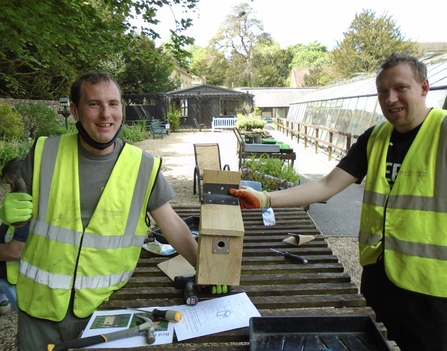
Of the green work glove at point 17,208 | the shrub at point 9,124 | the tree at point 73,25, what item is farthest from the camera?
the shrub at point 9,124

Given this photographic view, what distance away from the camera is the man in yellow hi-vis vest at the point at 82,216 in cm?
174

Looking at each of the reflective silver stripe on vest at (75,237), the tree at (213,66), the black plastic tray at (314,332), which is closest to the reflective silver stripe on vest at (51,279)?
the reflective silver stripe on vest at (75,237)

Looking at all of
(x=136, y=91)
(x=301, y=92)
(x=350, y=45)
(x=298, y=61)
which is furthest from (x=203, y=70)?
(x=298, y=61)

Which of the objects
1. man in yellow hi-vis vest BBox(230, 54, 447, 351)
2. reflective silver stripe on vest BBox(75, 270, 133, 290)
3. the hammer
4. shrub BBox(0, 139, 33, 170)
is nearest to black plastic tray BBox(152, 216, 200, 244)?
reflective silver stripe on vest BBox(75, 270, 133, 290)

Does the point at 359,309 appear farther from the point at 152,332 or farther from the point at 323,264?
the point at 152,332

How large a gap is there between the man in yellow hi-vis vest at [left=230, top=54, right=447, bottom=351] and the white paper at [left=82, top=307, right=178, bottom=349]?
2.33 ft

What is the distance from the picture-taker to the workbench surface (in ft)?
4.89

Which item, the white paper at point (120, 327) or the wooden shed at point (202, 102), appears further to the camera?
the wooden shed at point (202, 102)

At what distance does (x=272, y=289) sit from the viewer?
1931 millimetres

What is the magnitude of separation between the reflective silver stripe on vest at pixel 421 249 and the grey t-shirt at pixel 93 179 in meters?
1.29

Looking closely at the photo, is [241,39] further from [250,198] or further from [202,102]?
[250,198]

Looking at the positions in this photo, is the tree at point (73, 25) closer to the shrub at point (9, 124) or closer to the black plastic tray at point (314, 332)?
the black plastic tray at point (314, 332)

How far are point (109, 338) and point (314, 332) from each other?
847 millimetres

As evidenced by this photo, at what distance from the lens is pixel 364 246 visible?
6.80 ft
